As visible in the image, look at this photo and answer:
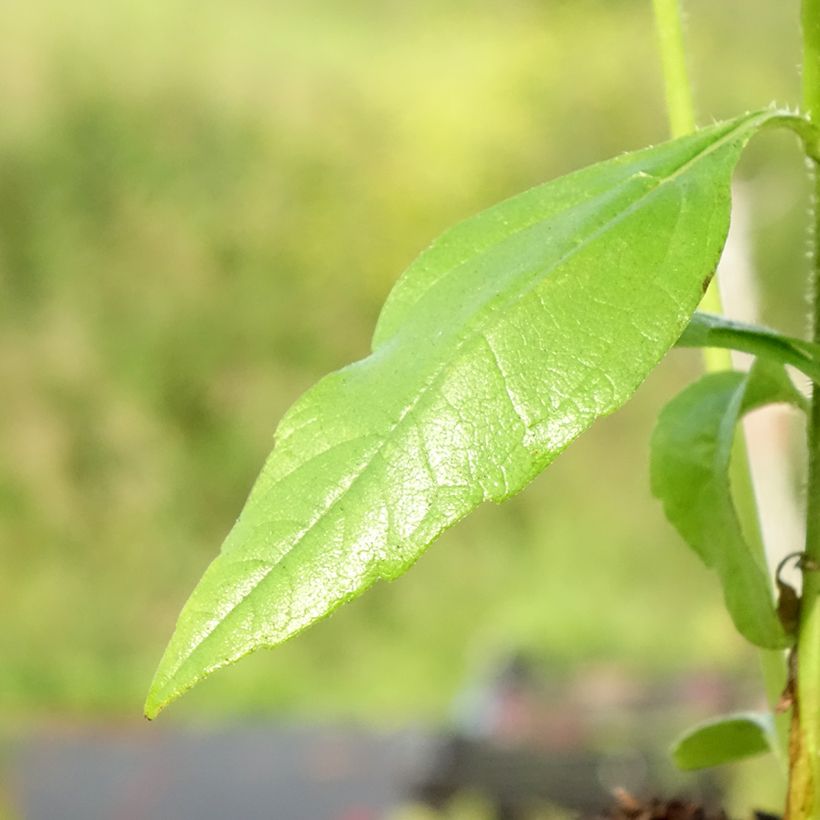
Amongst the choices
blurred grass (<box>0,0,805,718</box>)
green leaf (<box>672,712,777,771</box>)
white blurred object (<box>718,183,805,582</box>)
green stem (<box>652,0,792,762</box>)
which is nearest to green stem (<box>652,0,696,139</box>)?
green stem (<box>652,0,792,762</box>)

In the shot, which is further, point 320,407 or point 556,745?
point 556,745

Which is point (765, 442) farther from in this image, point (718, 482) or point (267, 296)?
point (718, 482)

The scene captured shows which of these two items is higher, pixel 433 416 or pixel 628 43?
pixel 628 43

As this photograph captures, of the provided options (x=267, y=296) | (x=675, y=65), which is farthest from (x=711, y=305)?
(x=267, y=296)

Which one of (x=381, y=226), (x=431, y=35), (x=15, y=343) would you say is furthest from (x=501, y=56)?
(x=15, y=343)

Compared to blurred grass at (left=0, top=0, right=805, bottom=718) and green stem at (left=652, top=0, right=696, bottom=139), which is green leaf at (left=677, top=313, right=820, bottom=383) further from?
blurred grass at (left=0, top=0, right=805, bottom=718)

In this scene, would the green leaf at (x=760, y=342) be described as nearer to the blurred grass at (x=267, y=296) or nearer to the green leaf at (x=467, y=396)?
the green leaf at (x=467, y=396)

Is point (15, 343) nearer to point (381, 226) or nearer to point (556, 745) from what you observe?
point (381, 226)
